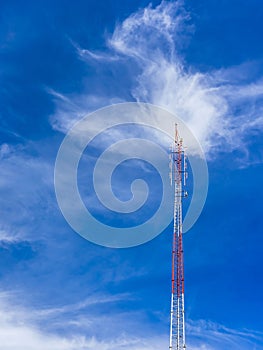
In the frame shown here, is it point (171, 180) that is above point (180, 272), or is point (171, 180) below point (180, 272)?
above

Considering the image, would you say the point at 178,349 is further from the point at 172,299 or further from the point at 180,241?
the point at 180,241

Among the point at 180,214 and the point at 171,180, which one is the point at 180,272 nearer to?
the point at 180,214

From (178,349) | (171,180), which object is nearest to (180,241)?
(171,180)

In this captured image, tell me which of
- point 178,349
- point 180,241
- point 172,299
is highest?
point 180,241

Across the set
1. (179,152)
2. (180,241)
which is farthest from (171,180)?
(180,241)

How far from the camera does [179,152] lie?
9975 centimetres

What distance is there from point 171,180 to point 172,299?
22.3 m

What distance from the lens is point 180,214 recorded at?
323ft

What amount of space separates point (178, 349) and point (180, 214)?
24.5 meters

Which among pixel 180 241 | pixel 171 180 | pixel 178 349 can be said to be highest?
pixel 171 180

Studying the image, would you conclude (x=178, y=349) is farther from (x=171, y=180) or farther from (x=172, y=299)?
(x=171, y=180)

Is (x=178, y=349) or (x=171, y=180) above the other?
(x=171, y=180)

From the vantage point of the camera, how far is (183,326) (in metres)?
94.9

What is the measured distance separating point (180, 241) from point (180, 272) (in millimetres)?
5750
